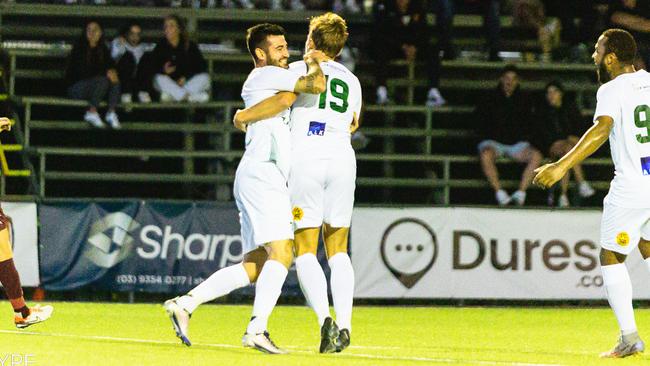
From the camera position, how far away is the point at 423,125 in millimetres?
19266

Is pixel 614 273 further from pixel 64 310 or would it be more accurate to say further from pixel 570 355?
pixel 64 310

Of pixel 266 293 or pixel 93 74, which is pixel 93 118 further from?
pixel 266 293

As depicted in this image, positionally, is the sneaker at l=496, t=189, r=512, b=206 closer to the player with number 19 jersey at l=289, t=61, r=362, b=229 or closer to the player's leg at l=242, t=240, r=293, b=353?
the player with number 19 jersey at l=289, t=61, r=362, b=229

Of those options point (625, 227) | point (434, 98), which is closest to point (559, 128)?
point (434, 98)

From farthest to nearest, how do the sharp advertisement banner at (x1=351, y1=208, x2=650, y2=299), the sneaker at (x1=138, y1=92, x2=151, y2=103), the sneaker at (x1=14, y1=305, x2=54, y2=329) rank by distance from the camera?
the sneaker at (x1=138, y1=92, x2=151, y2=103) → the sharp advertisement banner at (x1=351, y1=208, x2=650, y2=299) → the sneaker at (x1=14, y1=305, x2=54, y2=329)

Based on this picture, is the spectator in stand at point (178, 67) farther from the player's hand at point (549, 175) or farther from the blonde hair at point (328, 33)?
the player's hand at point (549, 175)

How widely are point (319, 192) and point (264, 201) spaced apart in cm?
50

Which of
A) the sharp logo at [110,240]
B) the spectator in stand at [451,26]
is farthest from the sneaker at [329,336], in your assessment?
the spectator in stand at [451,26]

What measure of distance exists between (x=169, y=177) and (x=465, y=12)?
5897 mm

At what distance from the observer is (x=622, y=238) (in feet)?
31.4

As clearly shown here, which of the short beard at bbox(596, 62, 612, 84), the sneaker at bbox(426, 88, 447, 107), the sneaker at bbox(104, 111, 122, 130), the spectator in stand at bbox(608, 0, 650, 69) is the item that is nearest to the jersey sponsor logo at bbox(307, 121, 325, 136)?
the short beard at bbox(596, 62, 612, 84)

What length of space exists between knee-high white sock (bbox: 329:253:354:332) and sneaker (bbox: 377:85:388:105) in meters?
9.02

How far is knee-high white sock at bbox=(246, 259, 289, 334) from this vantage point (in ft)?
30.0

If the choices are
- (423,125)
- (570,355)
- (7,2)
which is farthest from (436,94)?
(570,355)
